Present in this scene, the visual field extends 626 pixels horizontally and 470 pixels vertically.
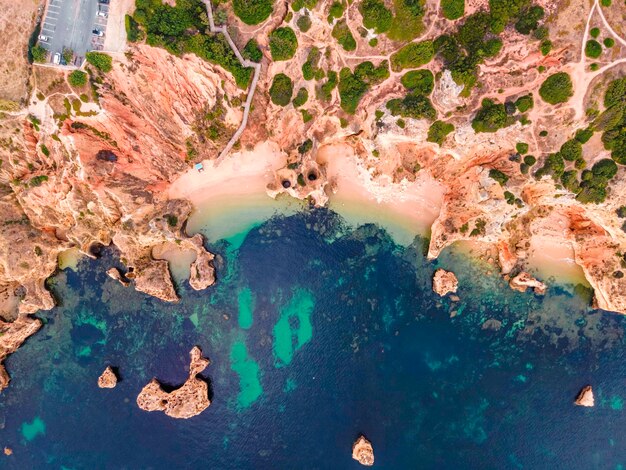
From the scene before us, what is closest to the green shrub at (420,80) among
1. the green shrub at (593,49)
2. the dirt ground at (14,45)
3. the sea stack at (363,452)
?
the green shrub at (593,49)

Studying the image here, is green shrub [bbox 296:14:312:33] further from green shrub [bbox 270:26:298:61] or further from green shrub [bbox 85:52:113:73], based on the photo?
green shrub [bbox 85:52:113:73]

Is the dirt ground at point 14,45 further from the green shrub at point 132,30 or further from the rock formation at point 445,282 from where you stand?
the rock formation at point 445,282

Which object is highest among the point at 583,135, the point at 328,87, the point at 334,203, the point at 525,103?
the point at 525,103

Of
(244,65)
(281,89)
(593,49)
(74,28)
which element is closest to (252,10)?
(244,65)

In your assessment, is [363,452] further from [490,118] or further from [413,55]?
[413,55]

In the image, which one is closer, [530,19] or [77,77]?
[530,19]
